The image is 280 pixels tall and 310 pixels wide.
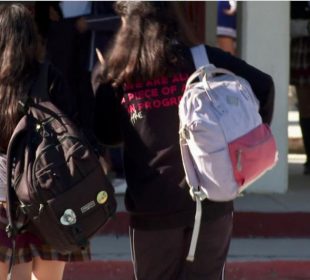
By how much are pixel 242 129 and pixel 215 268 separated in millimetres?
628

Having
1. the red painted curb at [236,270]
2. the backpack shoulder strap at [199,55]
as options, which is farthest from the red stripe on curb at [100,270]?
the backpack shoulder strap at [199,55]

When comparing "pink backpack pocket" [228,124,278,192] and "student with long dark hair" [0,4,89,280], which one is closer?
"pink backpack pocket" [228,124,278,192]

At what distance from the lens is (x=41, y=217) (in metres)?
4.02

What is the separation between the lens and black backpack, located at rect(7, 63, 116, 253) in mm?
3980

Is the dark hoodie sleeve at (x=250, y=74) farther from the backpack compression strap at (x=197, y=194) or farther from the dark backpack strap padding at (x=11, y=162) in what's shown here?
the dark backpack strap padding at (x=11, y=162)

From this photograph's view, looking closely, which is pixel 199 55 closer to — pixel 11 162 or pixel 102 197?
pixel 102 197

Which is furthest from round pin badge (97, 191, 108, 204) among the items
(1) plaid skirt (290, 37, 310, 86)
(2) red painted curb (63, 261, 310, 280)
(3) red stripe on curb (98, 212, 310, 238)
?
(1) plaid skirt (290, 37, 310, 86)

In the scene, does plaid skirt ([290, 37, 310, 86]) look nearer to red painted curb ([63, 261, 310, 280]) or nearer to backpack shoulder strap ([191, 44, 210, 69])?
red painted curb ([63, 261, 310, 280])

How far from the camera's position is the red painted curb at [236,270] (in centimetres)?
672

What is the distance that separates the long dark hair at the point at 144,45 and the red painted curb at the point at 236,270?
9.19 ft

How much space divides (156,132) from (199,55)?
38 centimetres

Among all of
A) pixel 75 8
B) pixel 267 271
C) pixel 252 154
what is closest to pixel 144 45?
pixel 252 154

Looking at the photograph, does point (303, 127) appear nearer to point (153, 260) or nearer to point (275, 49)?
point (275, 49)

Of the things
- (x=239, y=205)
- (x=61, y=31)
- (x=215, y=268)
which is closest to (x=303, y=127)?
(x=239, y=205)
